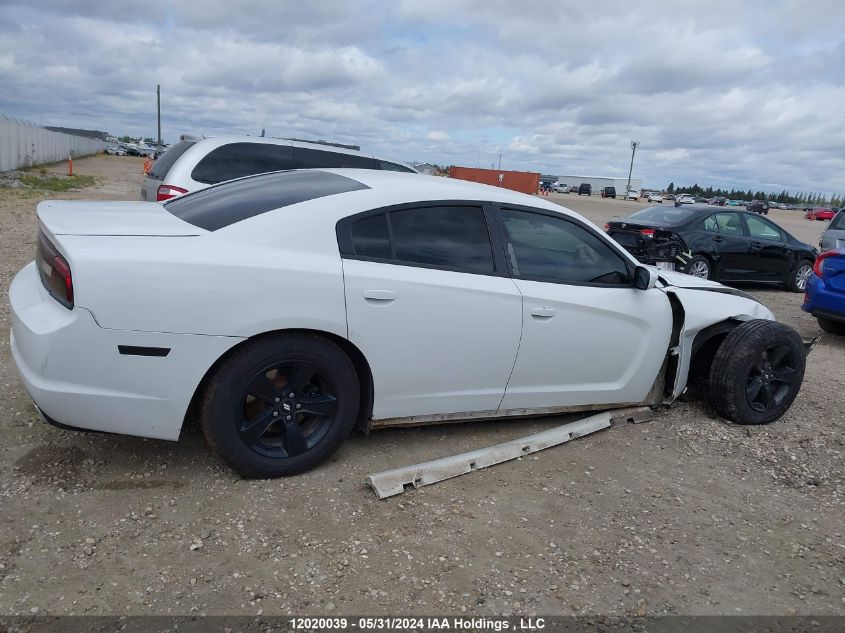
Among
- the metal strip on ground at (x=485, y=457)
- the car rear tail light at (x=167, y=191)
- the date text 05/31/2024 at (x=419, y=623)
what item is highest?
the car rear tail light at (x=167, y=191)

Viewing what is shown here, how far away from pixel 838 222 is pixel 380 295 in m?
11.5

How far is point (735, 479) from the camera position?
3.91m

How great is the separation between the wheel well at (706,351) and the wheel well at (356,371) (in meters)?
2.46

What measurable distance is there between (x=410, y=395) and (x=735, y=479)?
2006mm

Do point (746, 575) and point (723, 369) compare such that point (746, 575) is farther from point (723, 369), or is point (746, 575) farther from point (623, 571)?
point (723, 369)

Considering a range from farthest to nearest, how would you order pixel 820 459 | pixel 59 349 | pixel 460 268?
pixel 820 459 → pixel 460 268 → pixel 59 349

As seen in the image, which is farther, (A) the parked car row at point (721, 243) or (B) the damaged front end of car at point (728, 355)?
(A) the parked car row at point (721, 243)

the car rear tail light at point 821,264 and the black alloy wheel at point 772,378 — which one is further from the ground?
the car rear tail light at point 821,264

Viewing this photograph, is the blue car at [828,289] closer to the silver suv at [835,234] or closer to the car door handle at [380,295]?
the silver suv at [835,234]

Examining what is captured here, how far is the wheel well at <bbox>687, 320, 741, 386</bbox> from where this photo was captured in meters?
4.67

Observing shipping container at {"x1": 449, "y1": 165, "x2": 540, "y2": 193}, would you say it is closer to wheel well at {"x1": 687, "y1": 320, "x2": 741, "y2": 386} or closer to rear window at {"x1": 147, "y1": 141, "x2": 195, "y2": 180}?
rear window at {"x1": 147, "y1": 141, "x2": 195, "y2": 180}

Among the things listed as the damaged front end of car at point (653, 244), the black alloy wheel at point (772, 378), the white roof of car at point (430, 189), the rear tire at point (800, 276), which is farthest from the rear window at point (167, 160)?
the rear tire at point (800, 276)

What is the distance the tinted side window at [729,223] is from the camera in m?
10.9

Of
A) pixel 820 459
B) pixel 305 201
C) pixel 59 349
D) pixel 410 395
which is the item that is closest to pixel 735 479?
pixel 820 459
